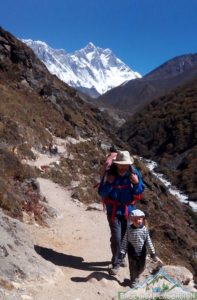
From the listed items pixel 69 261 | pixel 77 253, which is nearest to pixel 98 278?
pixel 69 261

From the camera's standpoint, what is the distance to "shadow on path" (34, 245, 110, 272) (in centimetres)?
852

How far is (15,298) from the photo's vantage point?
619cm

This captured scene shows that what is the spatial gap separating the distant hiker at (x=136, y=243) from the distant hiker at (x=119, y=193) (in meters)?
0.37

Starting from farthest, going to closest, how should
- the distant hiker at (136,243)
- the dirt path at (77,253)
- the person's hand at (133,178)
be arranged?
1. the person's hand at (133,178)
2. the distant hiker at (136,243)
3. the dirt path at (77,253)

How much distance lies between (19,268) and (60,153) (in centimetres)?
1959

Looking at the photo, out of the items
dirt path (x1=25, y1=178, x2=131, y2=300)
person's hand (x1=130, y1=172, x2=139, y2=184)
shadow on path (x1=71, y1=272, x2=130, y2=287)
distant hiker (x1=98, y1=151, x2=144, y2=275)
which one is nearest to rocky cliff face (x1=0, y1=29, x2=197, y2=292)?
dirt path (x1=25, y1=178, x2=131, y2=300)

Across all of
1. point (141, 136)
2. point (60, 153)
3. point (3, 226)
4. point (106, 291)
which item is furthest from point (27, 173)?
point (141, 136)

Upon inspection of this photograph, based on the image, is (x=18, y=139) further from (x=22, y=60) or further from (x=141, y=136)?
(x=141, y=136)

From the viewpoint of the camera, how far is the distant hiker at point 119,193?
7.66 meters

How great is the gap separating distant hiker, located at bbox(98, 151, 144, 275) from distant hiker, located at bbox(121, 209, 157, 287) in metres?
0.37

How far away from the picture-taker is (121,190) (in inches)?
305

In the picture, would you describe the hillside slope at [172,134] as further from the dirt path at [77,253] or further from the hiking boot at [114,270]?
the hiking boot at [114,270]

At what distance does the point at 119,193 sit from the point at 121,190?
0.20 feet

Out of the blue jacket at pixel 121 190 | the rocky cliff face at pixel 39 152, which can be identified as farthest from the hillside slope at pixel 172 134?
the blue jacket at pixel 121 190
